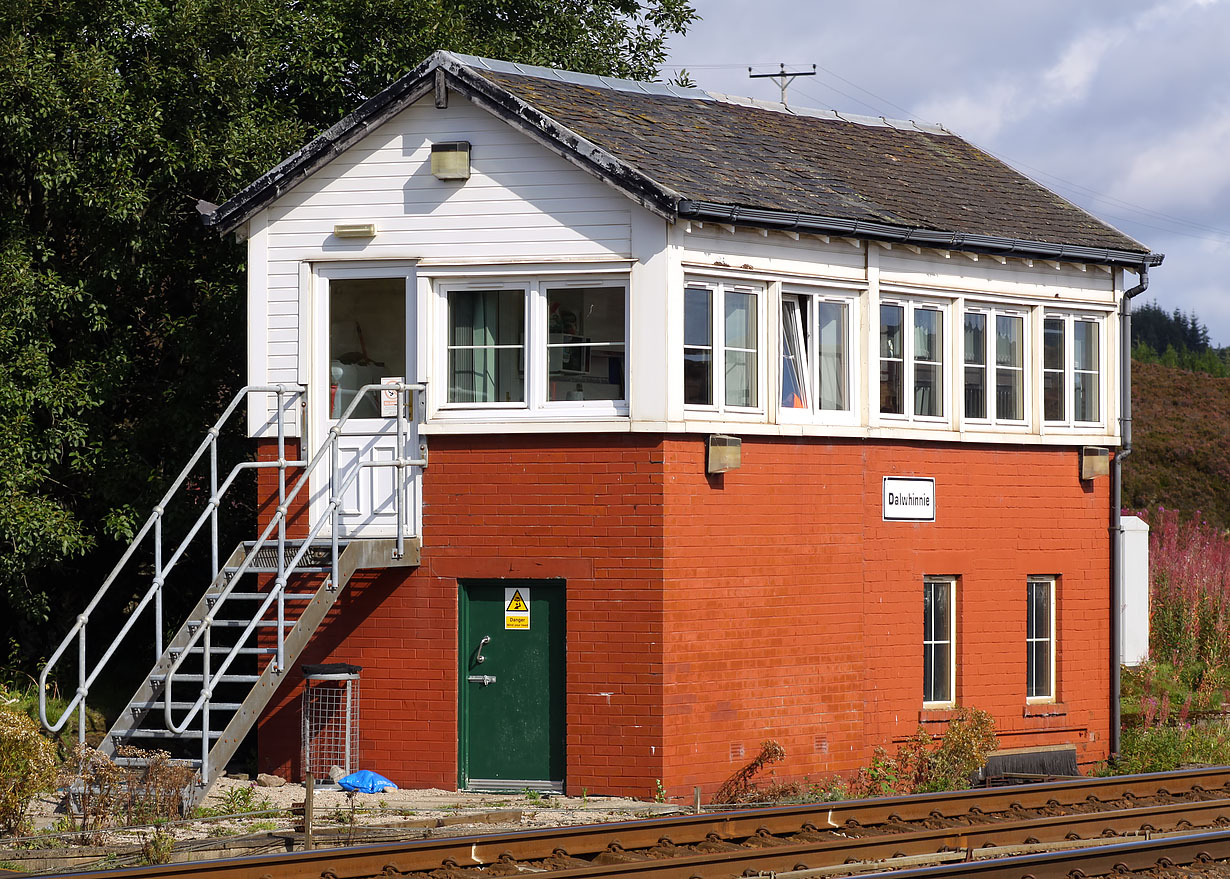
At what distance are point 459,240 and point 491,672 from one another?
153 inches

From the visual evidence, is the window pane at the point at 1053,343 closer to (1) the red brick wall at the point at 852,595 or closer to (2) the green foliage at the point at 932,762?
(1) the red brick wall at the point at 852,595

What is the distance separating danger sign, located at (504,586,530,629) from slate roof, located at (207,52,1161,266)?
11.7 feet

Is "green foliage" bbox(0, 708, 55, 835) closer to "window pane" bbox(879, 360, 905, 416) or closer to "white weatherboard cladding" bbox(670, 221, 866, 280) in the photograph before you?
"white weatherboard cladding" bbox(670, 221, 866, 280)

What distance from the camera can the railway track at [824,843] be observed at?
9273mm

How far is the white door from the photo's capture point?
14.2 metres

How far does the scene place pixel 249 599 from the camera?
44.8 feet

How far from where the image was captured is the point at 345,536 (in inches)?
563

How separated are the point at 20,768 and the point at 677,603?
5.38 meters

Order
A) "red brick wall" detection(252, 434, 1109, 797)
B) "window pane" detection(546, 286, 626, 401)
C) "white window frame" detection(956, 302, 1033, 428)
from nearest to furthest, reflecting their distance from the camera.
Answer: "red brick wall" detection(252, 434, 1109, 797) < "window pane" detection(546, 286, 626, 401) < "white window frame" detection(956, 302, 1033, 428)

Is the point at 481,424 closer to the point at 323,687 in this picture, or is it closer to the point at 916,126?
the point at 323,687

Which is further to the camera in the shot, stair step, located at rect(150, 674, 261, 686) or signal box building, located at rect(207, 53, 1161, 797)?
signal box building, located at rect(207, 53, 1161, 797)

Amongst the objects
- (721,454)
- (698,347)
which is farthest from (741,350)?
(721,454)

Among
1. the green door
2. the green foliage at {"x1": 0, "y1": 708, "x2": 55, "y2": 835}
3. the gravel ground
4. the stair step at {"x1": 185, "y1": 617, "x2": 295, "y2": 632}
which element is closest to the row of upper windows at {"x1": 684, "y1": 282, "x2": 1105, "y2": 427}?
the green door

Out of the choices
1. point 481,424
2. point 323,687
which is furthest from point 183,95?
A: point 323,687
